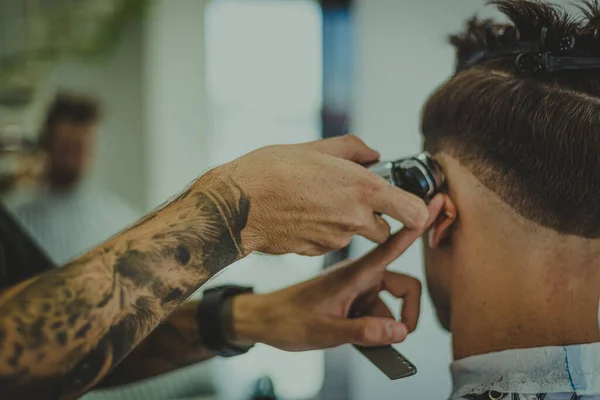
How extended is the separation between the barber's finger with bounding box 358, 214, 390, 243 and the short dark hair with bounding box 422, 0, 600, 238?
9.5 inches

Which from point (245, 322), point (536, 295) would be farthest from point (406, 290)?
point (245, 322)

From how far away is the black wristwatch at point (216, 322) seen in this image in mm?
1528

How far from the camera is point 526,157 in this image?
4.04 ft

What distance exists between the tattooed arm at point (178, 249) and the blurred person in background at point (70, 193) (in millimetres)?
2946

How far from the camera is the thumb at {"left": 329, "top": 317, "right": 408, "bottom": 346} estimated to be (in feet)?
4.18

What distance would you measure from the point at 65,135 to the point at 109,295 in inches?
127

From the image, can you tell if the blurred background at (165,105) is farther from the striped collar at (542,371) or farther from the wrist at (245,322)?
the striped collar at (542,371)

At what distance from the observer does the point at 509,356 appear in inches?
48.0

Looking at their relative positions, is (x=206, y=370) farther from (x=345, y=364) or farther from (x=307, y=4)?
(x=307, y=4)

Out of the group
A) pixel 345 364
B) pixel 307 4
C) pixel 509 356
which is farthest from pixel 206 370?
pixel 509 356

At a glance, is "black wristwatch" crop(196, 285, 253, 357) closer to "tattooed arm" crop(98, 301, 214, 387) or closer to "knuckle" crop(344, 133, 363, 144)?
"tattooed arm" crop(98, 301, 214, 387)

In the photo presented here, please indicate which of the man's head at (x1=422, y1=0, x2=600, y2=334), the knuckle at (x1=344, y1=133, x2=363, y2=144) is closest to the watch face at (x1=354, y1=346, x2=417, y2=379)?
the man's head at (x1=422, y1=0, x2=600, y2=334)

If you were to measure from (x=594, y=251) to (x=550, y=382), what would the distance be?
0.27 m

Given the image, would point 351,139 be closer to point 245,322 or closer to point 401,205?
point 401,205
